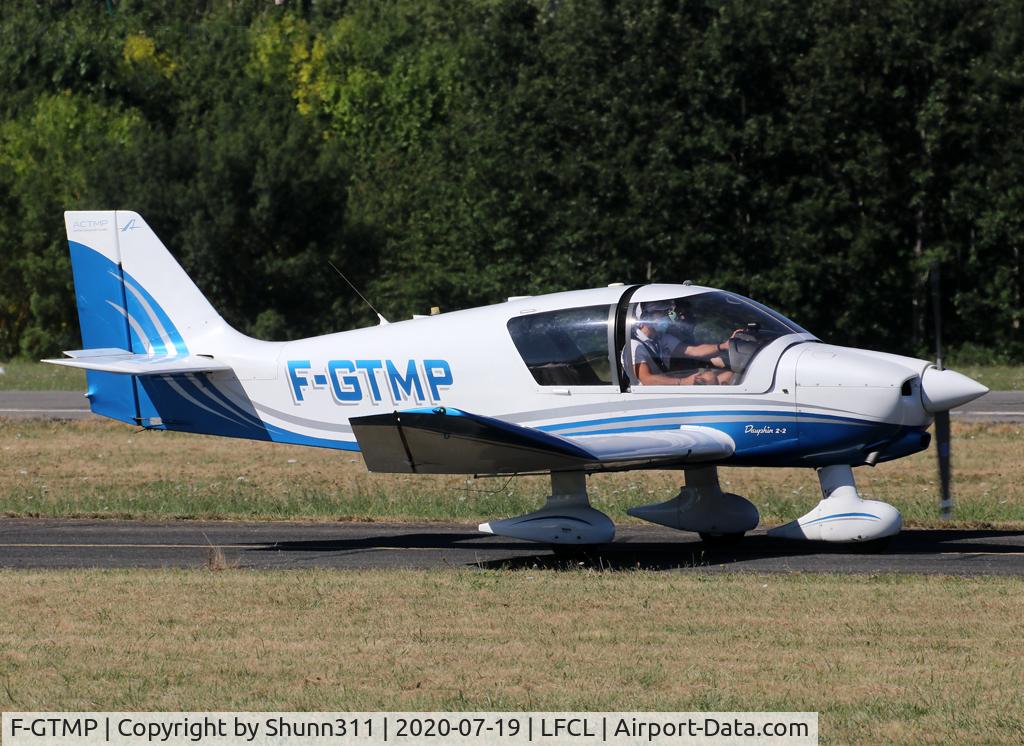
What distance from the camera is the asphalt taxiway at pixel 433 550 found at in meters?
11.8

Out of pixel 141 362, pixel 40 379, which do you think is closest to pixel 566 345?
pixel 141 362

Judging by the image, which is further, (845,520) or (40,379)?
(40,379)

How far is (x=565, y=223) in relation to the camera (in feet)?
141

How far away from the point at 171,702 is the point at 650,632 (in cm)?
309

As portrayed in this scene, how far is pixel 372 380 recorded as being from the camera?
43.0 feet

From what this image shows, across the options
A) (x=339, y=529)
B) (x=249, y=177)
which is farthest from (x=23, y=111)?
(x=339, y=529)

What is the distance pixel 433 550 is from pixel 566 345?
2250 millimetres

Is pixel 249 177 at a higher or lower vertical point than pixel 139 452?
higher

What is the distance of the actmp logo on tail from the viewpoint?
12.9m

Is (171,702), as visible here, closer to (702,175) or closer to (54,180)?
(702,175)

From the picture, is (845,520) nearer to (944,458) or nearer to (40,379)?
(944,458)

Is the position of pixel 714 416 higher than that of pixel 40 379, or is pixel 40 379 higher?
pixel 714 416
